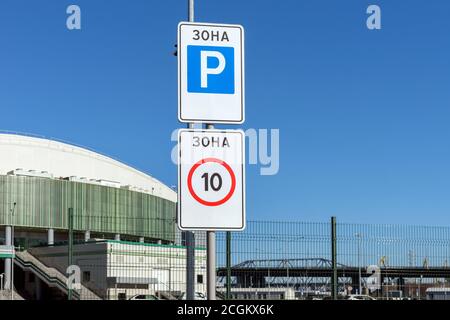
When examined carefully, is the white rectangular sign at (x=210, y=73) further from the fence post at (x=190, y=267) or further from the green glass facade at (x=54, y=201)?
the green glass facade at (x=54, y=201)

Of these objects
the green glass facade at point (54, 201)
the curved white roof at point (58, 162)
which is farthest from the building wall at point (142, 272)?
the curved white roof at point (58, 162)

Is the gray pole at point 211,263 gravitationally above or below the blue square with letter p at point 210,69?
below

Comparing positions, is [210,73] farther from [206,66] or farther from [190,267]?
[190,267]

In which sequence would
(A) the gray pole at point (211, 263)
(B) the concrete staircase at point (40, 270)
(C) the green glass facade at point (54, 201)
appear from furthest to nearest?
(C) the green glass facade at point (54, 201)
(B) the concrete staircase at point (40, 270)
(A) the gray pole at point (211, 263)

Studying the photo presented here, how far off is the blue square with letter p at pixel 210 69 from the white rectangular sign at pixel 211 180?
37 centimetres

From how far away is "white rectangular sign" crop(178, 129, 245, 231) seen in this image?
6078mm

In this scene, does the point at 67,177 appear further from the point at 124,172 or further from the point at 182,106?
the point at 182,106

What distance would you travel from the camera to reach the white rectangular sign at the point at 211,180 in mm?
6078

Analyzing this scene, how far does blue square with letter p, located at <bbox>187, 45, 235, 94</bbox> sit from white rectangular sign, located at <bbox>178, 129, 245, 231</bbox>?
37 cm

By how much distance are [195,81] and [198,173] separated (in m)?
0.77

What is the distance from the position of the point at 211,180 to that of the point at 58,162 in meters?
85.8

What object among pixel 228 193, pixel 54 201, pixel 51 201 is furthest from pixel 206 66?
pixel 54 201

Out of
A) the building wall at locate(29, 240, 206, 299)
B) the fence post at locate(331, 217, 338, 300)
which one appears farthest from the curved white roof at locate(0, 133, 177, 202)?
the fence post at locate(331, 217, 338, 300)

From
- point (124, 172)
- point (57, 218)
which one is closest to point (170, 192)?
point (124, 172)
